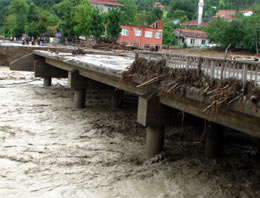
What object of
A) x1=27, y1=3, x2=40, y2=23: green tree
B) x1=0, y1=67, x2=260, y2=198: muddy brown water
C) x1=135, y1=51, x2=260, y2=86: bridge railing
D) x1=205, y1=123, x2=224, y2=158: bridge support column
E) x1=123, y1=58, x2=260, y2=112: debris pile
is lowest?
x1=0, y1=67, x2=260, y2=198: muddy brown water

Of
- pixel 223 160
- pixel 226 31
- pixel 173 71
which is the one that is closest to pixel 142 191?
pixel 173 71

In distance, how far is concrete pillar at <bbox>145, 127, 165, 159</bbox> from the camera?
10.1 metres

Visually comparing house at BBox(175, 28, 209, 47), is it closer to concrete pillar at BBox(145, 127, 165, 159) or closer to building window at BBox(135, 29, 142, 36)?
building window at BBox(135, 29, 142, 36)

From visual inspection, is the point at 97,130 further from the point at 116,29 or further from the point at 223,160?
the point at 116,29

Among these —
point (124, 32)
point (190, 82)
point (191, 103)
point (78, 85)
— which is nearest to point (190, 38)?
point (124, 32)

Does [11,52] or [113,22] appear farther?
[113,22]

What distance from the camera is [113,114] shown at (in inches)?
661

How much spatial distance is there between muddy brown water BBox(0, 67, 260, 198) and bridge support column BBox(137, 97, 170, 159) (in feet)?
1.13

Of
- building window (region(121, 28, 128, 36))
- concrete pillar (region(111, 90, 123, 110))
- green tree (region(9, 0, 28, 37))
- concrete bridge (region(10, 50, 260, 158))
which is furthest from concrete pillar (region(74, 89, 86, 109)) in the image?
green tree (region(9, 0, 28, 37))

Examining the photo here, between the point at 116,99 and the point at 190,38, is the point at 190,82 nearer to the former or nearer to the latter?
the point at 116,99

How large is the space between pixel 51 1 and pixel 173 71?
14143cm

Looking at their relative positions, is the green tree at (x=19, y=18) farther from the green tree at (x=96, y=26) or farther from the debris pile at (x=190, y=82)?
the debris pile at (x=190, y=82)

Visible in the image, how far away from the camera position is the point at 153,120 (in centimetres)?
988

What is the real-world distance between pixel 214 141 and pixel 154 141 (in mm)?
2200
